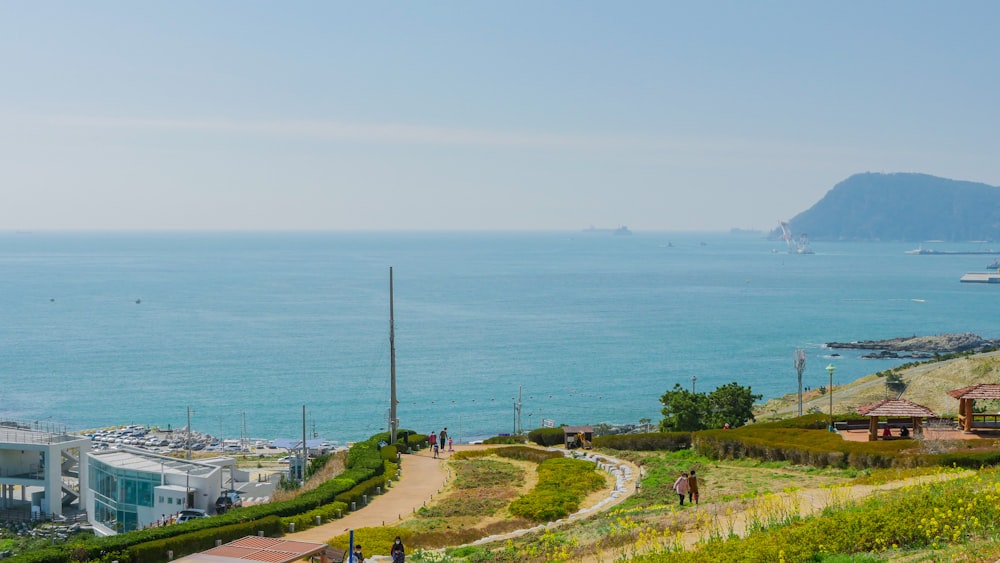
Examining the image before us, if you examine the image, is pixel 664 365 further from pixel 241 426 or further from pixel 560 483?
pixel 560 483

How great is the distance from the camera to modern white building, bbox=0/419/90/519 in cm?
4562

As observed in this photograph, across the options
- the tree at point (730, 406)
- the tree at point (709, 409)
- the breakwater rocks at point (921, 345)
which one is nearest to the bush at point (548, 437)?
the tree at point (709, 409)

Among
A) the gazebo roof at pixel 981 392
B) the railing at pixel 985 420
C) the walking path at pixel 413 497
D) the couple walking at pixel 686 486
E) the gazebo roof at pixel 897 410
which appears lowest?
the walking path at pixel 413 497

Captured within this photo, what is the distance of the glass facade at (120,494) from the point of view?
1601 inches

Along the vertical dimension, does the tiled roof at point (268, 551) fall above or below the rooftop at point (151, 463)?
above

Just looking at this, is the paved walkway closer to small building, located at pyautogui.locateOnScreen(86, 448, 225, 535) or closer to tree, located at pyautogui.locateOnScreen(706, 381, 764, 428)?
small building, located at pyautogui.locateOnScreen(86, 448, 225, 535)

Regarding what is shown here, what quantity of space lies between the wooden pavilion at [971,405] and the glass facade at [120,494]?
3186 cm

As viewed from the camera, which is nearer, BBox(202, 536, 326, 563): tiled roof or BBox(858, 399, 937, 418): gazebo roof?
BBox(202, 536, 326, 563): tiled roof

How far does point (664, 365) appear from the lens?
333 feet

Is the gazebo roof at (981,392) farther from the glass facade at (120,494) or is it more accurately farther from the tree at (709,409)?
the glass facade at (120,494)

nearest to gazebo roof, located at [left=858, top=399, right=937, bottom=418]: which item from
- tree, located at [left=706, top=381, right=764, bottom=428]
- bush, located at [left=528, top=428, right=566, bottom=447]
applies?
tree, located at [left=706, top=381, right=764, bottom=428]

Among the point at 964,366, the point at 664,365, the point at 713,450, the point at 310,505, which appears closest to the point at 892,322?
the point at 664,365

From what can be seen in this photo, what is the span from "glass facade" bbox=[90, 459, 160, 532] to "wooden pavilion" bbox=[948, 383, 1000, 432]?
3186 centimetres

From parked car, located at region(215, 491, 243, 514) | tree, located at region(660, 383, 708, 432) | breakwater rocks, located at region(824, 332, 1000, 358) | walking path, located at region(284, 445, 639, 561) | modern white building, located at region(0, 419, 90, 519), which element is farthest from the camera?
breakwater rocks, located at region(824, 332, 1000, 358)
